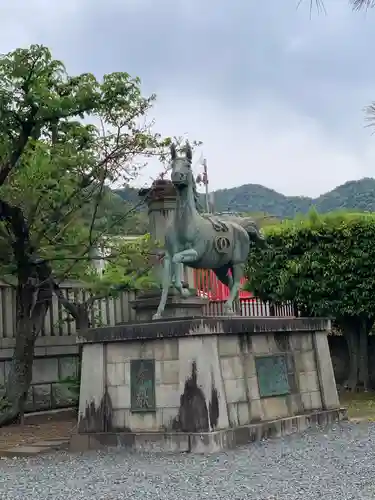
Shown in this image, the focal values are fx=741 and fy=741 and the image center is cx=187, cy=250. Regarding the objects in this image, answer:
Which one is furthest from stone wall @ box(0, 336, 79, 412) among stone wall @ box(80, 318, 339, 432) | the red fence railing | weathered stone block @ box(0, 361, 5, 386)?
stone wall @ box(80, 318, 339, 432)

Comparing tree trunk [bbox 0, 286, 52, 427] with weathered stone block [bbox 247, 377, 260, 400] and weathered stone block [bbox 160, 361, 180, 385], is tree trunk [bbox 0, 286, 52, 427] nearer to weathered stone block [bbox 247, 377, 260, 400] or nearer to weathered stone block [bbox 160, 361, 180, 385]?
weathered stone block [bbox 160, 361, 180, 385]

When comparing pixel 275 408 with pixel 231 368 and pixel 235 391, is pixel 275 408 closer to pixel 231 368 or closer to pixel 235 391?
pixel 235 391

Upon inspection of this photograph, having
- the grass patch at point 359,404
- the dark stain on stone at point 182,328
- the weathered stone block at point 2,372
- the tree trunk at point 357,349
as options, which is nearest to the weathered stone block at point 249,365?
the dark stain on stone at point 182,328

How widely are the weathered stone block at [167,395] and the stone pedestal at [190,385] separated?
1cm

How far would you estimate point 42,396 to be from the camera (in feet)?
44.2

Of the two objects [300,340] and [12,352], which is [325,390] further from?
[12,352]

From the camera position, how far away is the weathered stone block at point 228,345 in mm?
8969

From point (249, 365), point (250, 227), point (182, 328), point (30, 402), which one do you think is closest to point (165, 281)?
point (182, 328)

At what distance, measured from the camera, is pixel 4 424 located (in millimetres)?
11734

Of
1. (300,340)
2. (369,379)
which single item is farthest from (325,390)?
(369,379)

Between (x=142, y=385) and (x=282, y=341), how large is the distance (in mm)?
2228

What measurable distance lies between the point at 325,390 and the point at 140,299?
10.8 feet

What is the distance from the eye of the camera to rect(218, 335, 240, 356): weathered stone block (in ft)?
29.4

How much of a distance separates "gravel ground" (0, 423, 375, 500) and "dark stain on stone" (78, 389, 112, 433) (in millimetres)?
453
